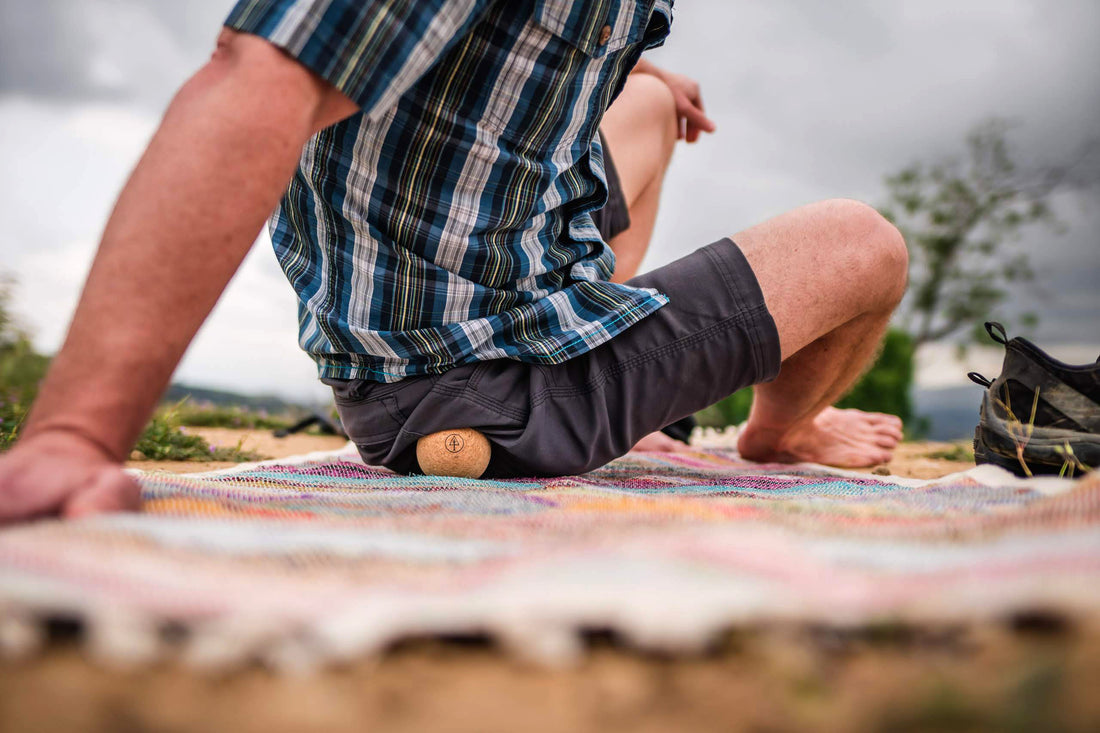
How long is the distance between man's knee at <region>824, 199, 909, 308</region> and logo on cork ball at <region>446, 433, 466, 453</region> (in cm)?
89

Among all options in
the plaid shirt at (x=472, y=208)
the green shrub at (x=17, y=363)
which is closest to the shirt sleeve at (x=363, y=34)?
the plaid shirt at (x=472, y=208)

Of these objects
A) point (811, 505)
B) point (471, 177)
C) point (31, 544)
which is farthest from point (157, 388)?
point (811, 505)

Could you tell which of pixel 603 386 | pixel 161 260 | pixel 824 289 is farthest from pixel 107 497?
pixel 824 289

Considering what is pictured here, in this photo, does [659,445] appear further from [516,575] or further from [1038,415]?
[516,575]

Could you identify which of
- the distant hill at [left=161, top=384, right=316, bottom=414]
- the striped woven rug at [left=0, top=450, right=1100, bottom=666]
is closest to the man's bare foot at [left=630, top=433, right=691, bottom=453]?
the striped woven rug at [left=0, top=450, right=1100, bottom=666]

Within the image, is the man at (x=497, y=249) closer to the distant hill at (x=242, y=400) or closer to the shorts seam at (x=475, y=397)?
the shorts seam at (x=475, y=397)

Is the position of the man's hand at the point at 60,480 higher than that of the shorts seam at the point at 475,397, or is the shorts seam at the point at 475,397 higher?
the shorts seam at the point at 475,397

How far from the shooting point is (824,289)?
155 centimetres

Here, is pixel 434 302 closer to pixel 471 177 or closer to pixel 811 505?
pixel 471 177

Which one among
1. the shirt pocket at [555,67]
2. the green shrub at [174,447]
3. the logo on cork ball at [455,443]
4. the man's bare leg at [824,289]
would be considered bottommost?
the green shrub at [174,447]

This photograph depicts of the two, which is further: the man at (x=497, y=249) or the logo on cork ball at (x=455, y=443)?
the logo on cork ball at (x=455, y=443)

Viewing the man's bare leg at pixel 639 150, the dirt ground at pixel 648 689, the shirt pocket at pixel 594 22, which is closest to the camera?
the dirt ground at pixel 648 689

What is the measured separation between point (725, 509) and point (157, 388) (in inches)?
26.6

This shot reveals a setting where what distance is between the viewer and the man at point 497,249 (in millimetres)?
987
